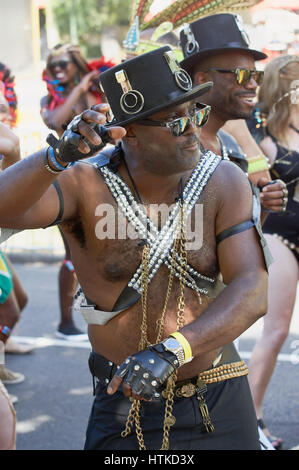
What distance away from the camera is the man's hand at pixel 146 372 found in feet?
6.85

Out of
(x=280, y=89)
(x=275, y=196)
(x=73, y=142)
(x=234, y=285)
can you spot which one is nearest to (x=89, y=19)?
(x=280, y=89)

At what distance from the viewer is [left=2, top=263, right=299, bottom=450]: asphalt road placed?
14.8 feet

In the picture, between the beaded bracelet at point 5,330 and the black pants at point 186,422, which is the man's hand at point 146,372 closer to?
the black pants at point 186,422

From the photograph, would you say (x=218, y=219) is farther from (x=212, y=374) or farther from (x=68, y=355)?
(x=68, y=355)

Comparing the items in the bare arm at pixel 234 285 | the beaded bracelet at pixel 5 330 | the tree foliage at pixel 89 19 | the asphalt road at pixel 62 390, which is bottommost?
the asphalt road at pixel 62 390

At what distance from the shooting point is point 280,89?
186 inches

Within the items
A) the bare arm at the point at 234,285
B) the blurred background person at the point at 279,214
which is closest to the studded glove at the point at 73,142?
the bare arm at the point at 234,285

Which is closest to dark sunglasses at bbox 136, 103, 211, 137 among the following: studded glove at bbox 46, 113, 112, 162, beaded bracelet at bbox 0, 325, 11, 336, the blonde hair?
studded glove at bbox 46, 113, 112, 162

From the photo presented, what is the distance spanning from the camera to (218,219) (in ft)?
8.55

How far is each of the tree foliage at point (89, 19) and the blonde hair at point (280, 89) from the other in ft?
103

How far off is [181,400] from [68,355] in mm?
3527

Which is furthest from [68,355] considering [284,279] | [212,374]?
[212,374]

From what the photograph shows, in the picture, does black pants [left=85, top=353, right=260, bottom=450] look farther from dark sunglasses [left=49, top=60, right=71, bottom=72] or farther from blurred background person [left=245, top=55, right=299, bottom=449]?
dark sunglasses [left=49, top=60, right=71, bottom=72]

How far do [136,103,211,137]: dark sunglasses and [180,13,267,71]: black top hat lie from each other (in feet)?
4.76
